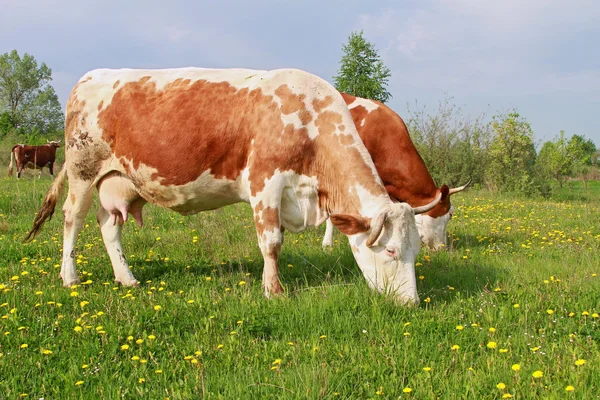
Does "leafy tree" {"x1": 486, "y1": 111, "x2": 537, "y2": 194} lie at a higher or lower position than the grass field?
higher

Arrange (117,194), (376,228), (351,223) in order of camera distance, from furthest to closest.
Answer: (117,194) < (351,223) < (376,228)

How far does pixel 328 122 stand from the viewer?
5520 mm

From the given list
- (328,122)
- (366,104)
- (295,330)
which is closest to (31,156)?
(366,104)

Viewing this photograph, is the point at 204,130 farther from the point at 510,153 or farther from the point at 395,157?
the point at 510,153

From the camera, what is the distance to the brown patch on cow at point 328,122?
5.49m

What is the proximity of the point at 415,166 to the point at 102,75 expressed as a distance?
14.3ft

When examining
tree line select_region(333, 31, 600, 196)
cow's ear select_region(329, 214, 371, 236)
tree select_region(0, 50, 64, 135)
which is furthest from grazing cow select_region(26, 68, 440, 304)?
tree select_region(0, 50, 64, 135)

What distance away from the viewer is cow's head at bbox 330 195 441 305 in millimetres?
4949

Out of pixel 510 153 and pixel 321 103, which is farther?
pixel 510 153

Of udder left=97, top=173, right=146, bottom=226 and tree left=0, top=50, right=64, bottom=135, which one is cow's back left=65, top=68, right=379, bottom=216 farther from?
tree left=0, top=50, right=64, bottom=135

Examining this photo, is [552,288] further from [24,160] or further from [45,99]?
[45,99]

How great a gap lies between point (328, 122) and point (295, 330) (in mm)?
2263

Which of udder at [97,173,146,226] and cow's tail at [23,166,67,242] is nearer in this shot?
udder at [97,173,146,226]

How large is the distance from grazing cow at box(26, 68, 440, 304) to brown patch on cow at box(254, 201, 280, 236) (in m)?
0.01
